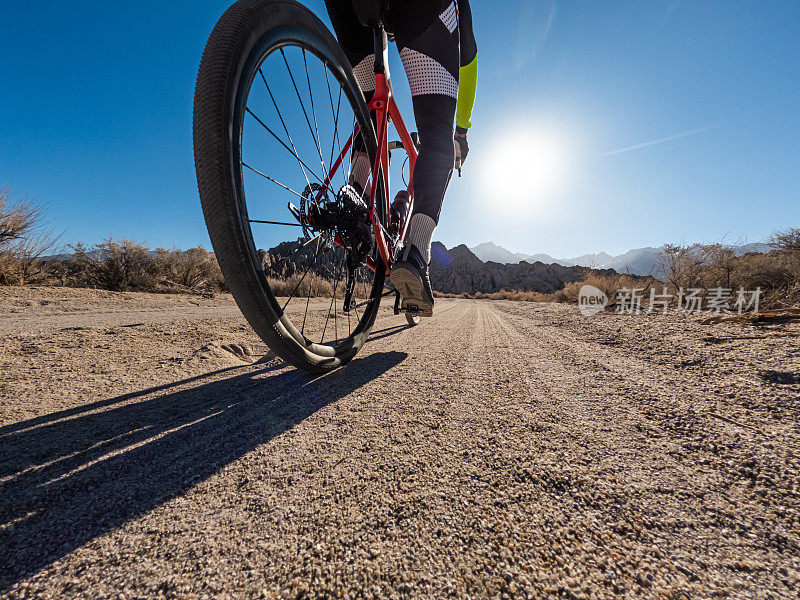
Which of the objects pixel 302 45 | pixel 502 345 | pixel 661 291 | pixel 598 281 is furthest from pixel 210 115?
pixel 598 281

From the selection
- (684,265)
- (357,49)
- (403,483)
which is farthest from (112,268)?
(684,265)

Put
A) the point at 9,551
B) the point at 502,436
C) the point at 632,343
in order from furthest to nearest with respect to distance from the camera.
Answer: the point at 632,343 → the point at 502,436 → the point at 9,551

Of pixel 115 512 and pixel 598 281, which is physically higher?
pixel 598 281

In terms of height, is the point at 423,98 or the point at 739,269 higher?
the point at 423,98

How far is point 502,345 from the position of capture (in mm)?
1703

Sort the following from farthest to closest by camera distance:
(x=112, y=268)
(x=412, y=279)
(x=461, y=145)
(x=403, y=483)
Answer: (x=112, y=268) < (x=461, y=145) < (x=412, y=279) < (x=403, y=483)

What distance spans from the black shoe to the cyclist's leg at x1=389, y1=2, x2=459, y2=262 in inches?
2.8

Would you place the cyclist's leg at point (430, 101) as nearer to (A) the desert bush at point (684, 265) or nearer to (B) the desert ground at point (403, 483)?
(B) the desert ground at point (403, 483)

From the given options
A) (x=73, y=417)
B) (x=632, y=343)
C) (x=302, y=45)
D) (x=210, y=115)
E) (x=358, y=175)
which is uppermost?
(x=302, y=45)

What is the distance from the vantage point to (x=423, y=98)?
5.38 feet

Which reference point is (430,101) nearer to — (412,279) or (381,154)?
(381,154)

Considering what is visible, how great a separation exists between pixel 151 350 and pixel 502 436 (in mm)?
1625

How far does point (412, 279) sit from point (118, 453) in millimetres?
1232

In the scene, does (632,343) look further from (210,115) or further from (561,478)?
(210,115)
